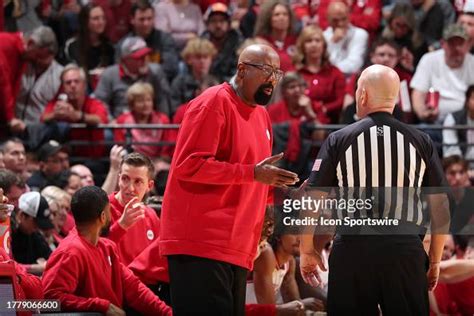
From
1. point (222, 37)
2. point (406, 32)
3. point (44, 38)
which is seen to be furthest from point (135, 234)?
point (406, 32)

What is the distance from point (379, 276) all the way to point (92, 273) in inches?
70.9

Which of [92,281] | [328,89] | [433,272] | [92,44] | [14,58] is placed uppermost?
[92,44]

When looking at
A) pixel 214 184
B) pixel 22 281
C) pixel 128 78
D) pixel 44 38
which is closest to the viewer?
pixel 214 184

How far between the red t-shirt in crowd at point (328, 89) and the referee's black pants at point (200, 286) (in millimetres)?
5484

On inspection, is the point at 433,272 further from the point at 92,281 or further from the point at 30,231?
the point at 30,231

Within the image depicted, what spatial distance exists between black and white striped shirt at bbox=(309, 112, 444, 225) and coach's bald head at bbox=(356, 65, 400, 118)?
0.05m

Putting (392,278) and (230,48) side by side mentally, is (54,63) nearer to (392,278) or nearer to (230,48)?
(230,48)

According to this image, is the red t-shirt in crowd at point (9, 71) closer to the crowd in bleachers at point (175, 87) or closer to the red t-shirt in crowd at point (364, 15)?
the crowd in bleachers at point (175, 87)

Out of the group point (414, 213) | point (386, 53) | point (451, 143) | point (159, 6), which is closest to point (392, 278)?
point (414, 213)

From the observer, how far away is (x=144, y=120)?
1146cm

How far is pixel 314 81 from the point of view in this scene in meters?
11.8

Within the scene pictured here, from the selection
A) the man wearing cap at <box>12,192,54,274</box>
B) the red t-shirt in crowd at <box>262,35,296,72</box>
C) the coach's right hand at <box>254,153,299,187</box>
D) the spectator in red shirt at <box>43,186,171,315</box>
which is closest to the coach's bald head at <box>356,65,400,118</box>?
the coach's right hand at <box>254,153,299,187</box>

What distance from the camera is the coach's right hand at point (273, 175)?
6230 millimetres

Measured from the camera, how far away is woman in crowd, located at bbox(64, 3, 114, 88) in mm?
12977
